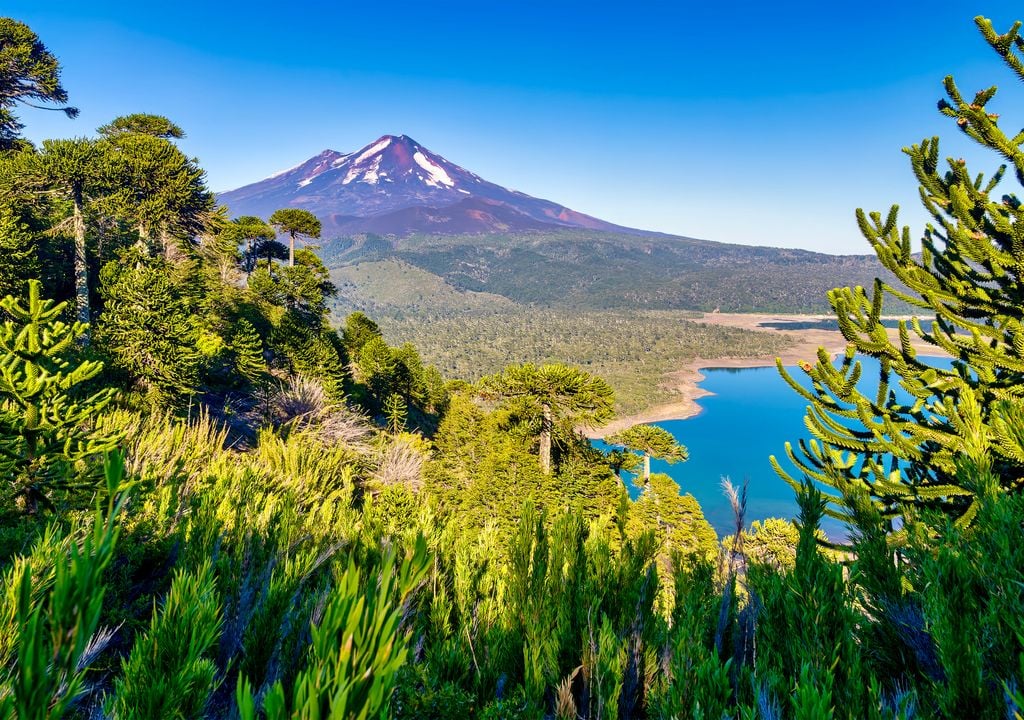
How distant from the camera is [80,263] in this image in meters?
15.6

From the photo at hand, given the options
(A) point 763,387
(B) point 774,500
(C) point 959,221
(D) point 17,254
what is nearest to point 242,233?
(D) point 17,254

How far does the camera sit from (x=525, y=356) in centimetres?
12138

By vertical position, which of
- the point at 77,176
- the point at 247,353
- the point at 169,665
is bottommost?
the point at 247,353

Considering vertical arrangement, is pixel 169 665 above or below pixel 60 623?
below

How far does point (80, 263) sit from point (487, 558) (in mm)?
18156

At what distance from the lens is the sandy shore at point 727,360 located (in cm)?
9331

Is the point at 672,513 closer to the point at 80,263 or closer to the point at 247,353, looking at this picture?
the point at 247,353

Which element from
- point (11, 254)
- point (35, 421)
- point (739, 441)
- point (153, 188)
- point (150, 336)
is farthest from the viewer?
point (739, 441)

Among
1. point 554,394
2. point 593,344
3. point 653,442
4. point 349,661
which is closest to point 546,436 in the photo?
point 554,394

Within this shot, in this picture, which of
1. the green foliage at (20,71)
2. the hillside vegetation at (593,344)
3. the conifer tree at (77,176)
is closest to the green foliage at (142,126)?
the green foliage at (20,71)

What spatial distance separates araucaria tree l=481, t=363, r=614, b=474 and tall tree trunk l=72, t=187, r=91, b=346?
1518 centimetres

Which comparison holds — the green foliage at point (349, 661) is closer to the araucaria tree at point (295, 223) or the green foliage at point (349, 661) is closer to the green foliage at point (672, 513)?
the green foliage at point (672, 513)

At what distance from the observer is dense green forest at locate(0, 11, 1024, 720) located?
100 centimetres

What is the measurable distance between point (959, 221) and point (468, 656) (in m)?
6.94
